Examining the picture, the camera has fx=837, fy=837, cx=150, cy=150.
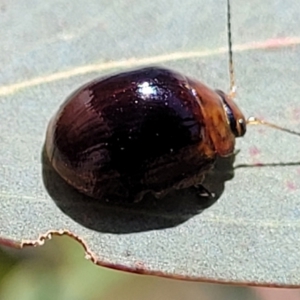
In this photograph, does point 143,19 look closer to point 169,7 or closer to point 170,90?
point 169,7

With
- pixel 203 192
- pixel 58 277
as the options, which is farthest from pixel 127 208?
pixel 58 277

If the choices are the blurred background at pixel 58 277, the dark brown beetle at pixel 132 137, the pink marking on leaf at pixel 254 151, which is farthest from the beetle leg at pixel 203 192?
the blurred background at pixel 58 277

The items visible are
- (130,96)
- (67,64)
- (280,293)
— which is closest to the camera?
(130,96)

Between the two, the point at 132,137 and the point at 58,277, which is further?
the point at 58,277

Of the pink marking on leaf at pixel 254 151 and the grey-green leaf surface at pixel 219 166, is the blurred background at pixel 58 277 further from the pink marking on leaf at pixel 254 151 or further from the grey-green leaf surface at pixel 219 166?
the pink marking on leaf at pixel 254 151

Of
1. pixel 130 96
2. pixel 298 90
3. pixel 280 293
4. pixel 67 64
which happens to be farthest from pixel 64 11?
pixel 280 293

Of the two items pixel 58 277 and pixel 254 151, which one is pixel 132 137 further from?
pixel 58 277
